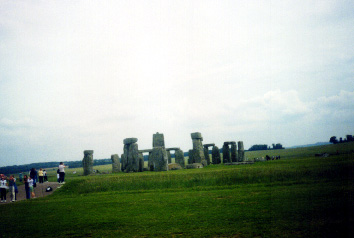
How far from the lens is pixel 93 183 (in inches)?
635

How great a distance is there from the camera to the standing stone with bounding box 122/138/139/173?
2639 centimetres

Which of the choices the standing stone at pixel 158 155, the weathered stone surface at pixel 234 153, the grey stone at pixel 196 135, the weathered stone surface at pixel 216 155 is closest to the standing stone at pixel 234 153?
the weathered stone surface at pixel 234 153

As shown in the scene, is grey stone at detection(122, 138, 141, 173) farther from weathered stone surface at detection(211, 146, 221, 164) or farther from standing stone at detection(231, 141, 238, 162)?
standing stone at detection(231, 141, 238, 162)

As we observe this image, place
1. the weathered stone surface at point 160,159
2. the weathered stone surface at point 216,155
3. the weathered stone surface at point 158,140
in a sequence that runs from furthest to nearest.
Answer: the weathered stone surface at point 216,155
the weathered stone surface at point 158,140
the weathered stone surface at point 160,159

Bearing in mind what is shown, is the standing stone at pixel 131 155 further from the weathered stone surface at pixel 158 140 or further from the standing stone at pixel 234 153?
the standing stone at pixel 234 153

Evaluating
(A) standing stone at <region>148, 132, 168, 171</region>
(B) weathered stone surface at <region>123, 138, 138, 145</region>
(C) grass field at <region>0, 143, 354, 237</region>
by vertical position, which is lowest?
(C) grass field at <region>0, 143, 354, 237</region>

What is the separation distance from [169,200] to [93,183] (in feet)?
24.6

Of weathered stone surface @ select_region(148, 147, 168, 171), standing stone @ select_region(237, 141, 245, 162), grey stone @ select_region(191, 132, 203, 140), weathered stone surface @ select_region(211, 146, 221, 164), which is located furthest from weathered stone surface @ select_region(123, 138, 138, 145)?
standing stone @ select_region(237, 141, 245, 162)

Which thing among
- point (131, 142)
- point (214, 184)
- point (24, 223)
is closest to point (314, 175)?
point (214, 184)

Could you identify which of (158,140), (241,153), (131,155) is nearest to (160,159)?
(158,140)

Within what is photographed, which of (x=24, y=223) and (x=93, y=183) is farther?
(x=93, y=183)

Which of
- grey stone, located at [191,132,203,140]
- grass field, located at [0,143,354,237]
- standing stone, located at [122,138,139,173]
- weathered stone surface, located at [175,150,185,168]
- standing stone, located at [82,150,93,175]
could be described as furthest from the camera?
weathered stone surface, located at [175,150,185,168]

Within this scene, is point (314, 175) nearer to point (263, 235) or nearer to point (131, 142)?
point (263, 235)

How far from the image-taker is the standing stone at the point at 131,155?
26391 millimetres
